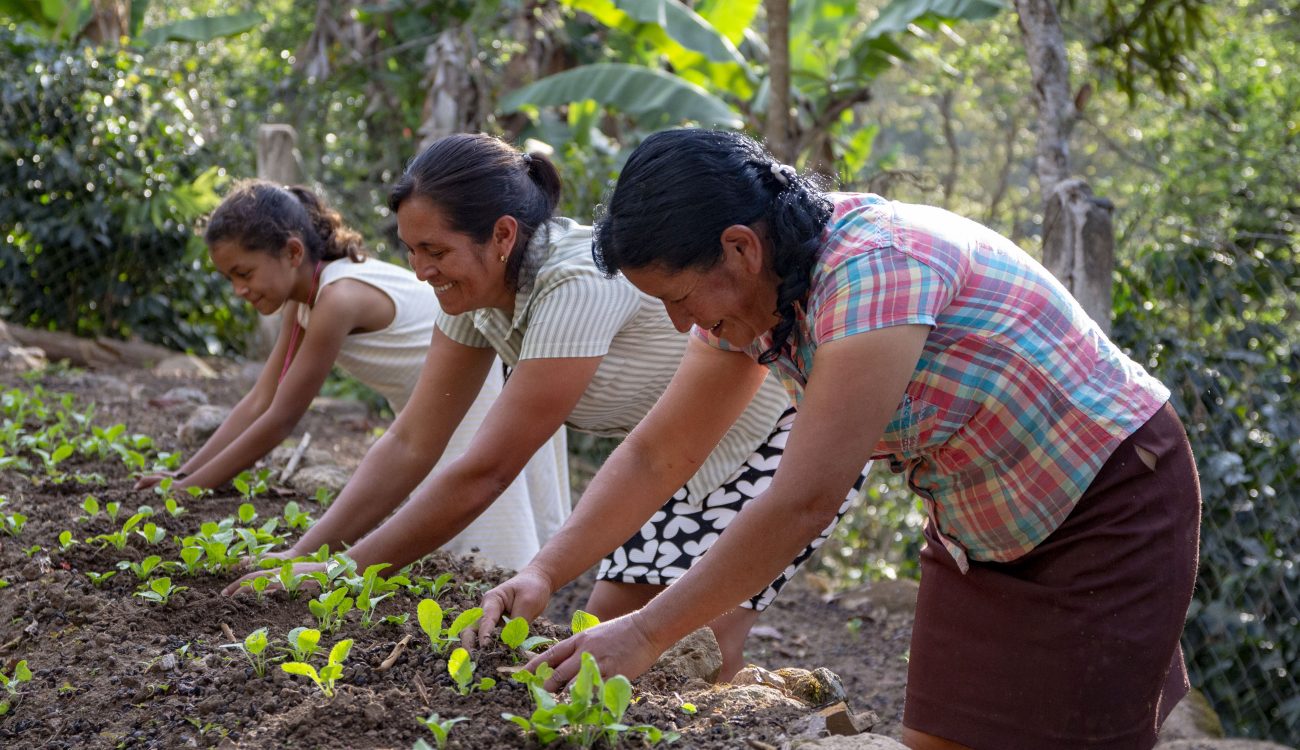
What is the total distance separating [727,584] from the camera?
199 centimetres

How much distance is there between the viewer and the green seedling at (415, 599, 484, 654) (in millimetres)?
2289

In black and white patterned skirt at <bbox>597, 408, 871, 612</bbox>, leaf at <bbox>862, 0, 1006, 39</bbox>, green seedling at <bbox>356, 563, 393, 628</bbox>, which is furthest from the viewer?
leaf at <bbox>862, 0, 1006, 39</bbox>

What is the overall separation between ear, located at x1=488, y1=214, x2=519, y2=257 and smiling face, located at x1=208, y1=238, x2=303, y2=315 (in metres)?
1.30

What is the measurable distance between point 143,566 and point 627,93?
7.00m

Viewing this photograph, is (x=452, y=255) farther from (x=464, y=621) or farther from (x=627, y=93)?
(x=627, y=93)

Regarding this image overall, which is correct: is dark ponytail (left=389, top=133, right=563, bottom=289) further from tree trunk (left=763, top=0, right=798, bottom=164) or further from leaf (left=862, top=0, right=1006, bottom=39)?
leaf (left=862, top=0, right=1006, bottom=39)

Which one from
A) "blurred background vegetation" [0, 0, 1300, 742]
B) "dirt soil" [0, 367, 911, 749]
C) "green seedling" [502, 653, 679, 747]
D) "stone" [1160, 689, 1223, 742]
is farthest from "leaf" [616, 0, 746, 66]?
"green seedling" [502, 653, 679, 747]

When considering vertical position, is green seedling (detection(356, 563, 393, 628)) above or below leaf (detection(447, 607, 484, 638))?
below

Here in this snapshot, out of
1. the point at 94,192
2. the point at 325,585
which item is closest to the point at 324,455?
the point at 325,585

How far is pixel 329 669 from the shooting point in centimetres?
211

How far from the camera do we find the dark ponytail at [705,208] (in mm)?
2066

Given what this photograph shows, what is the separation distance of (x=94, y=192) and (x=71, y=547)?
7013 millimetres

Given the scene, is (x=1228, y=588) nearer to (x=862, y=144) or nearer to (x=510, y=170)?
(x=510, y=170)

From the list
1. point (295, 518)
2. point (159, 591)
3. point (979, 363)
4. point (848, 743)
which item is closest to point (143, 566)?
point (159, 591)
